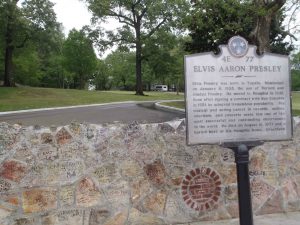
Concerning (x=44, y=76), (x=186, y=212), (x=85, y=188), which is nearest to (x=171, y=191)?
(x=186, y=212)

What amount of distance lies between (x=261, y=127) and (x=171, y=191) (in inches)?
63.5

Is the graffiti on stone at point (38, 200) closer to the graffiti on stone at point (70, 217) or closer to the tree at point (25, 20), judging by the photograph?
the graffiti on stone at point (70, 217)

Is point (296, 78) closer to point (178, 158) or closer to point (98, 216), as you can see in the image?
point (178, 158)

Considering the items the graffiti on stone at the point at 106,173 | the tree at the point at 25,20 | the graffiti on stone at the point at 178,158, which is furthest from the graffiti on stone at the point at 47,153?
the tree at the point at 25,20

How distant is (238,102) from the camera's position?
421 cm

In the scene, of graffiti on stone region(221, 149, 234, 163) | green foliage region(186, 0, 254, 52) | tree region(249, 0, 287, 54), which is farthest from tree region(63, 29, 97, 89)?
graffiti on stone region(221, 149, 234, 163)

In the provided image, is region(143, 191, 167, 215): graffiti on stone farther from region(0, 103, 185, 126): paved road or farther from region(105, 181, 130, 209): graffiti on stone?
region(0, 103, 185, 126): paved road

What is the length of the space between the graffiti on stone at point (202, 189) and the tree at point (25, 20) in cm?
3017

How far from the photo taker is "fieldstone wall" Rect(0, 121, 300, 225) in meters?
4.89

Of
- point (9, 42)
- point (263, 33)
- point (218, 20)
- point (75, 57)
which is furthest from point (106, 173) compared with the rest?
point (75, 57)

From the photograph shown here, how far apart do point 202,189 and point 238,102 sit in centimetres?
167

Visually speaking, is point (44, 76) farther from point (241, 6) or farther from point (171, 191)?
point (171, 191)

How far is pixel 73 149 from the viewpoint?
505 centimetres

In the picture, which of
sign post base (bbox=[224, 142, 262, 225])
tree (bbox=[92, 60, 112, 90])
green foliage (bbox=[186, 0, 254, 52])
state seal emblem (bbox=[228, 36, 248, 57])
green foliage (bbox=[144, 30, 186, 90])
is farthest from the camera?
tree (bbox=[92, 60, 112, 90])
